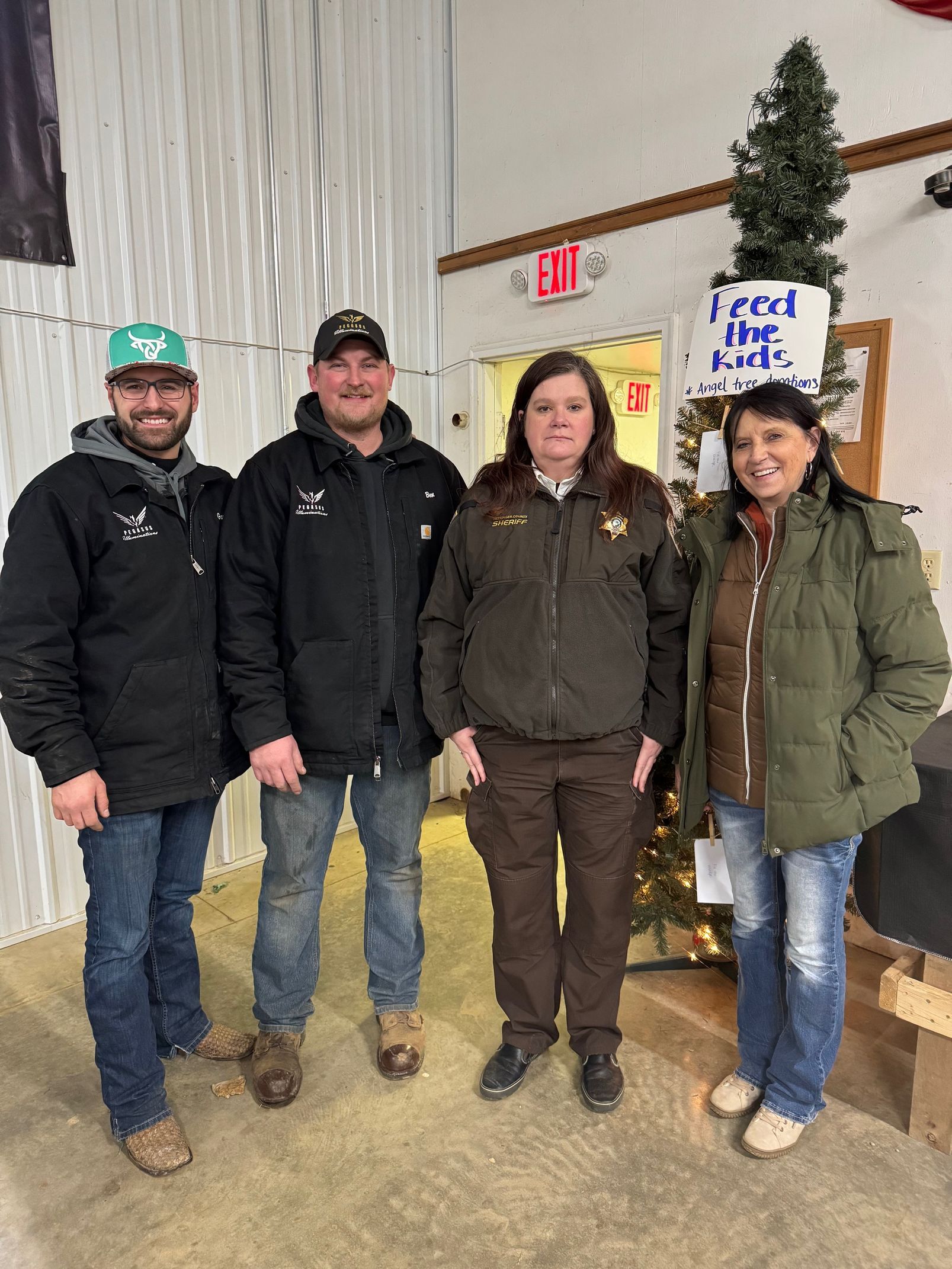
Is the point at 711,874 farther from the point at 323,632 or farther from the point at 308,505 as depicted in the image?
the point at 308,505

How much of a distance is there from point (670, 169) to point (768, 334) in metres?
1.45

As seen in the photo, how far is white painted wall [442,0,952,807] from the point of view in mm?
2771

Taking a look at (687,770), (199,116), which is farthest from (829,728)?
(199,116)

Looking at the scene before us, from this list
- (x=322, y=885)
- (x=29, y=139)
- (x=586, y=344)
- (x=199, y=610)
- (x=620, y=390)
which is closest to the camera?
(x=199, y=610)

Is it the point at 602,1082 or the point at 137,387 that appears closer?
the point at 137,387

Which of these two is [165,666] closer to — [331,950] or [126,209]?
[331,950]

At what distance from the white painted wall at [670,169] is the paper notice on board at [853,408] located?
0.09 metres

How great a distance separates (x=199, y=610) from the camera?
2.05 meters

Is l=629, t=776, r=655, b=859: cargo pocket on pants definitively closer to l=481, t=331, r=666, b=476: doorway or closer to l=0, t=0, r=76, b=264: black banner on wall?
l=481, t=331, r=666, b=476: doorway

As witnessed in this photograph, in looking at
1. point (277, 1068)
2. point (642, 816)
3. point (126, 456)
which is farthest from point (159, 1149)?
point (126, 456)

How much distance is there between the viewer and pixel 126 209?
3.11 meters

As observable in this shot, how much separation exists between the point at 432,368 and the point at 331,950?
285cm

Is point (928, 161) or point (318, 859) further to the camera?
point (928, 161)

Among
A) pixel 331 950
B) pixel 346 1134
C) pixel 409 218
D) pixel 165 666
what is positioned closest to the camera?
pixel 165 666
